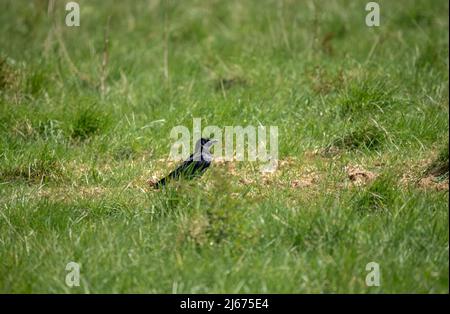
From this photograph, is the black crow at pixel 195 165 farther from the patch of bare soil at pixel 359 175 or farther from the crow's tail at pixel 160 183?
the patch of bare soil at pixel 359 175

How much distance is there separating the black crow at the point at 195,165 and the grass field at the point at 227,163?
12cm

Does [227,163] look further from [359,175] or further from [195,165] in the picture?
[359,175]

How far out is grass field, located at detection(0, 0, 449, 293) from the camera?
4.35 metres

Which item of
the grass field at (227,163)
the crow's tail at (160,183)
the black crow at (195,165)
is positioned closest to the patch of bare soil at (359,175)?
the grass field at (227,163)

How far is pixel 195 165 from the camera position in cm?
544

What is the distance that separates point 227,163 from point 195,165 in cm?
39

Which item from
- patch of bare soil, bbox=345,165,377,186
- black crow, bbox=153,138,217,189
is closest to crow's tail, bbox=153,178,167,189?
black crow, bbox=153,138,217,189

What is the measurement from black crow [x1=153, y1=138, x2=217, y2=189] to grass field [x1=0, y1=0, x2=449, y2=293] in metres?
0.12

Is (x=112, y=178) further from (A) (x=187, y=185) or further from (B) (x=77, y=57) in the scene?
(B) (x=77, y=57)

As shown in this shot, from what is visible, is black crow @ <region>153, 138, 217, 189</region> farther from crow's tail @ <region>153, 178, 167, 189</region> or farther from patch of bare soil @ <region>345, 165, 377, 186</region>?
patch of bare soil @ <region>345, 165, 377, 186</region>

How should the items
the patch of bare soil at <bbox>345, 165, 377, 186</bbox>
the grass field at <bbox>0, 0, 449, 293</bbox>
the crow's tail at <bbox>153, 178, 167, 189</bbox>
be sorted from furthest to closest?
the patch of bare soil at <bbox>345, 165, 377, 186</bbox> → the crow's tail at <bbox>153, 178, 167, 189</bbox> → the grass field at <bbox>0, 0, 449, 293</bbox>

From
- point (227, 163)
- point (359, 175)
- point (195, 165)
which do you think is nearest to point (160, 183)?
point (195, 165)

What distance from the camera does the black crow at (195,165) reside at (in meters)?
5.29

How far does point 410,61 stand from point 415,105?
1.04m
